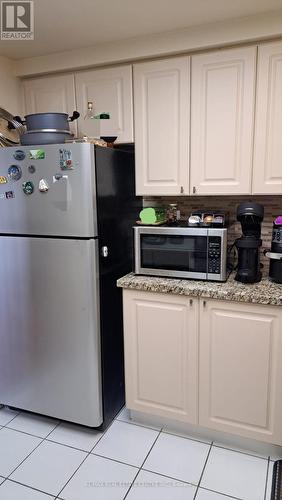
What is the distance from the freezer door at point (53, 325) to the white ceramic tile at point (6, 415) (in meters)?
0.16

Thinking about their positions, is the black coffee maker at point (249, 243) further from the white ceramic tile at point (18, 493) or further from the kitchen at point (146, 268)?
the white ceramic tile at point (18, 493)

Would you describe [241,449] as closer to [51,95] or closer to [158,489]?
[158,489]

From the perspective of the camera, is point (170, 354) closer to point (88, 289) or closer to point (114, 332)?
point (114, 332)

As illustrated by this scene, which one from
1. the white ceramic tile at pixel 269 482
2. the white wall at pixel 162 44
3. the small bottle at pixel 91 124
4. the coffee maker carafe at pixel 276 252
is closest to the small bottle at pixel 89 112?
the small bottle at pixel 91 124

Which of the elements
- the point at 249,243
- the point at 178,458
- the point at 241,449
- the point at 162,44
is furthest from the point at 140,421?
the point at 162,44

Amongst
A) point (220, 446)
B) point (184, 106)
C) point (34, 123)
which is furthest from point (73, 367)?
point (184, 106)

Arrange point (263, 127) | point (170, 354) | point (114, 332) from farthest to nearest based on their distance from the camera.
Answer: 1. point (114, 332)
2. point (170, 354)
3. point (263, 127)

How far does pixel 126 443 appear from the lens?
1986 millimetres

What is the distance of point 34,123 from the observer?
1964 millimetres

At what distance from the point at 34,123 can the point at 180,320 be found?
4.37ft

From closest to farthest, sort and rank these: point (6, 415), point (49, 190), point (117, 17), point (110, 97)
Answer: point (117, 17), point (49, 190), point (110, 97), point (6, 415)

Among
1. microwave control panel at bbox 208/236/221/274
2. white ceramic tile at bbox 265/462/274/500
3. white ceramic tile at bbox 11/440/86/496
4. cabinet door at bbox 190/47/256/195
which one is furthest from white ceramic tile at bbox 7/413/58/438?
cabinet door at bbox 190/47/256/195

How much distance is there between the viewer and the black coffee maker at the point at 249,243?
5.94ft

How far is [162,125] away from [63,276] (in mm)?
1008
